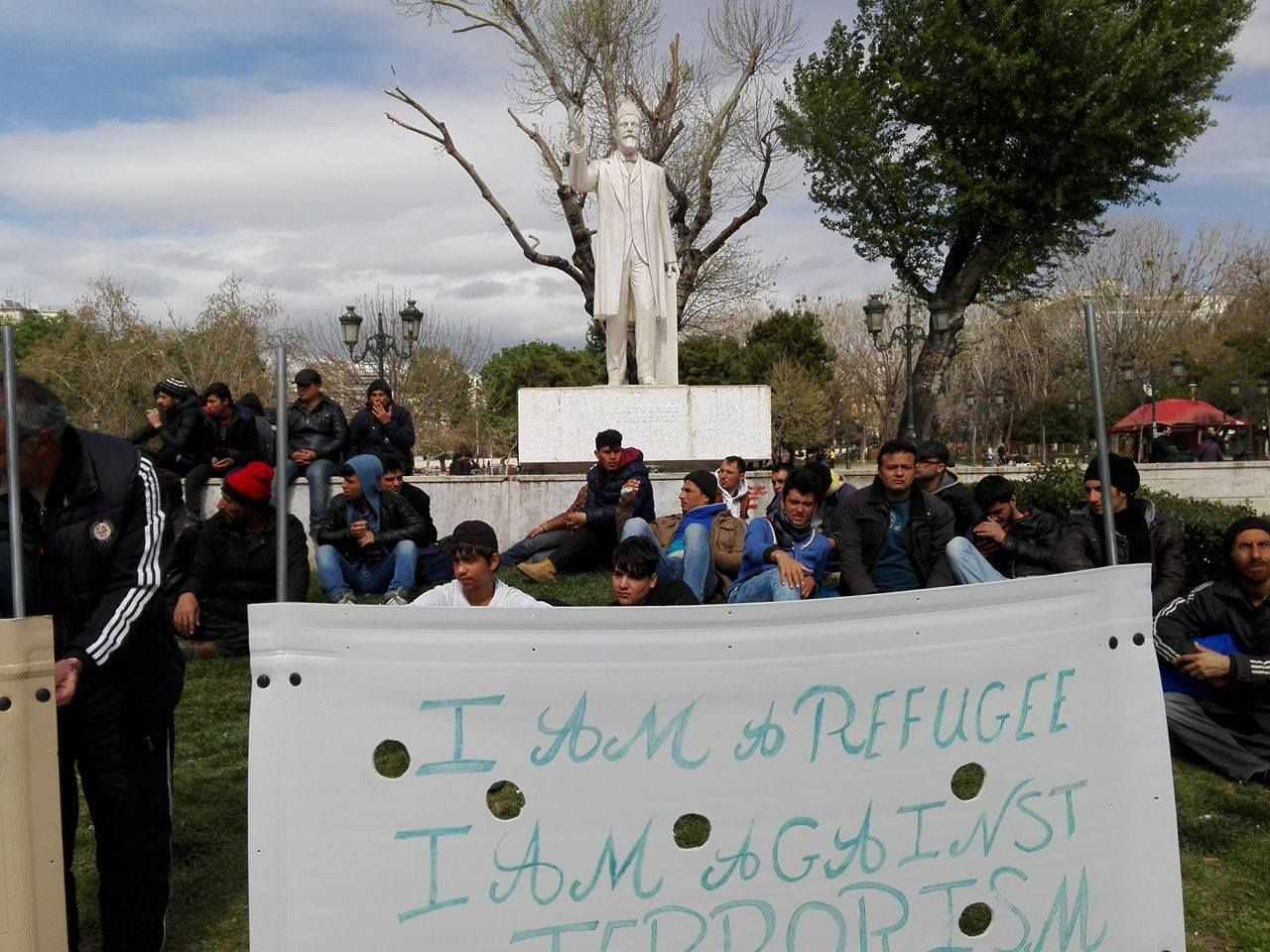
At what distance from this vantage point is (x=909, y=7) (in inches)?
907

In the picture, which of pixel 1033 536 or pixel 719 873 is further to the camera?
pixel 1033 536

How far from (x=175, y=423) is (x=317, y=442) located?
120cm

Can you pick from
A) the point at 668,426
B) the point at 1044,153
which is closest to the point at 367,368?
the point at 1044,153

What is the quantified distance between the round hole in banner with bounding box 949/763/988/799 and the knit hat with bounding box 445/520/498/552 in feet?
6.81

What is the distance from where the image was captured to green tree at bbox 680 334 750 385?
47.4 m

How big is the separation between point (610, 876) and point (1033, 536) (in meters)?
5.39

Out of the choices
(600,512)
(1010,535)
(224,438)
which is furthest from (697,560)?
(224,438)

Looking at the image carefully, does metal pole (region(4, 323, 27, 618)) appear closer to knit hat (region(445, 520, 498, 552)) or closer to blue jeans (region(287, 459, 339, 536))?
knit hat (region(445, 520, 498, 552))

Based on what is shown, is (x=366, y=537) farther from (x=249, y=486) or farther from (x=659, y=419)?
(x=659, y=419)

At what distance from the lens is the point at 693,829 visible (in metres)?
2.27

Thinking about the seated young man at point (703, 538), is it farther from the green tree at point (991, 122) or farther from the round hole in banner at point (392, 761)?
the green tree at point (991, 122)

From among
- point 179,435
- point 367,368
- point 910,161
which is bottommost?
point 179,435

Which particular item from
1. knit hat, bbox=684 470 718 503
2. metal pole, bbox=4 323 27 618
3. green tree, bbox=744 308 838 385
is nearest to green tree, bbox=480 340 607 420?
green tree, bbox=744 308 838 385

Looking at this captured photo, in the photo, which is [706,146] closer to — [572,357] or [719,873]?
[719,873]
